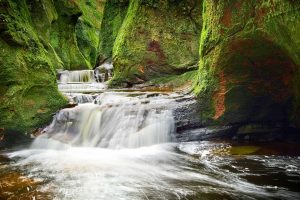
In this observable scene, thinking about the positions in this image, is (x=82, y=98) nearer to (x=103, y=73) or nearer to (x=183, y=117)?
(x=183, y=117)

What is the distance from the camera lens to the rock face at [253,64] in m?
6.45

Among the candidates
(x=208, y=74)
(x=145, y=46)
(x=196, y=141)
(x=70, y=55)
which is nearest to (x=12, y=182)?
(x=196, y=141)

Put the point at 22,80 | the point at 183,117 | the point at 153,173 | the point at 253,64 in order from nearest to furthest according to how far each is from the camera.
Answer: the point at 153,173
the point at 253,64
the point at 183,117
the point at 22,80

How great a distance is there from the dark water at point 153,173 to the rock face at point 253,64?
805mm

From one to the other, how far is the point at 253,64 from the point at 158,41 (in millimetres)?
6971

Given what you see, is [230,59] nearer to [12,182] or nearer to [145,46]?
[12,182]

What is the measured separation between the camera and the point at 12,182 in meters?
4.28

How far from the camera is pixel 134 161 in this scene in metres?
5.71

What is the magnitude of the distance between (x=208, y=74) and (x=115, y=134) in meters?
2.46

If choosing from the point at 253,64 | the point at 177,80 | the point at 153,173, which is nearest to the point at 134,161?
the point at 153,173

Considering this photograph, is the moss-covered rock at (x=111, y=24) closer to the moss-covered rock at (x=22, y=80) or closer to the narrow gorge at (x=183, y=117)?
the narrow gorge at (x=183, y=117)

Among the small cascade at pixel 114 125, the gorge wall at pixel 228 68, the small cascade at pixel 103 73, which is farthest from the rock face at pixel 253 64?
the small cascade at pixel 103 73

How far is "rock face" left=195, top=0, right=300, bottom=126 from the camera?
6.45 metres

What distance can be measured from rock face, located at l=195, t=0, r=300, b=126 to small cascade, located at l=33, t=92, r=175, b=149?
3.28ft
